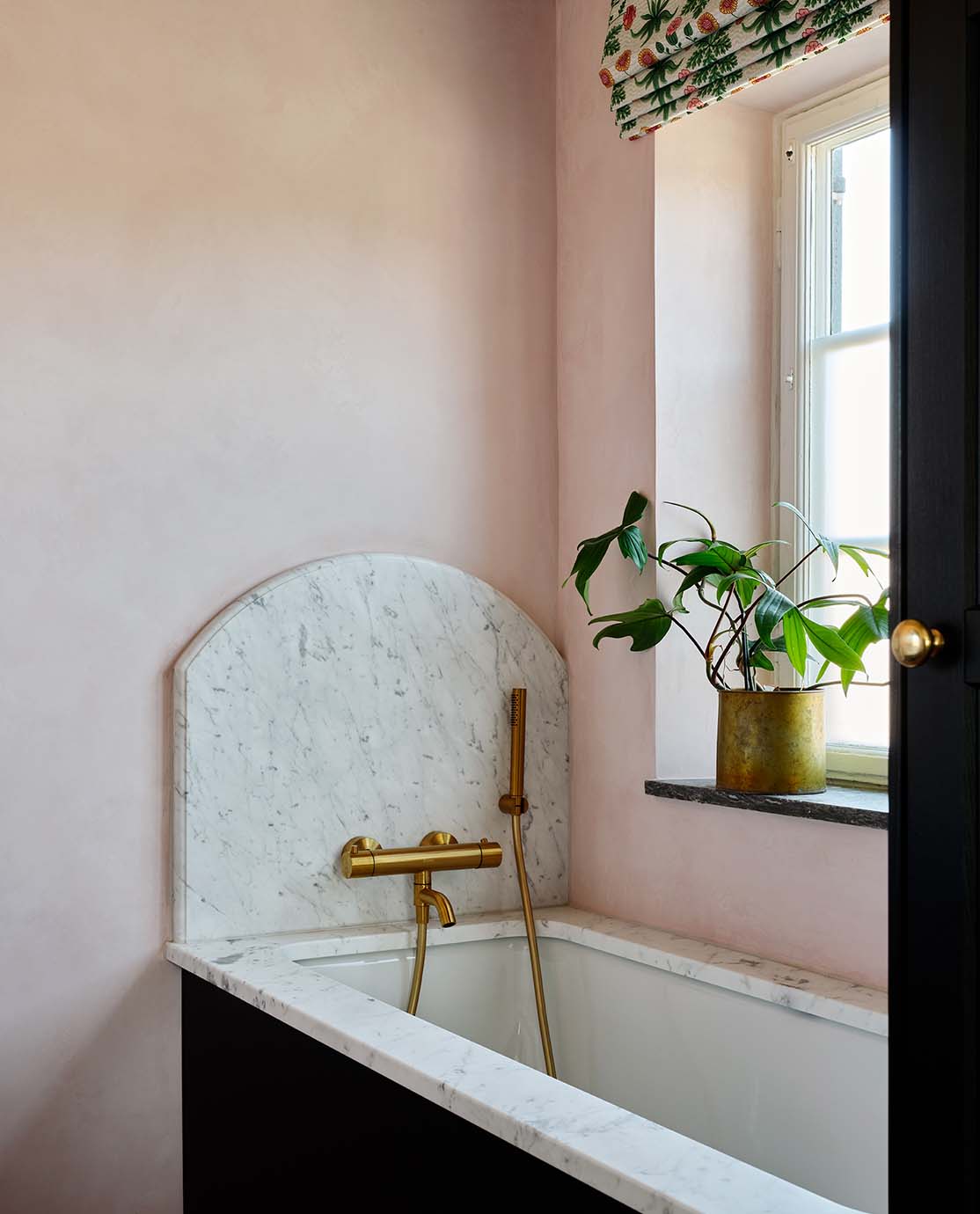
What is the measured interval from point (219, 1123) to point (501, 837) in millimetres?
695

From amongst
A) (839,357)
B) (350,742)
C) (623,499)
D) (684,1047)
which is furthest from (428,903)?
(839,357)

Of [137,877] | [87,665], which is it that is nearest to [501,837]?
[137,877]

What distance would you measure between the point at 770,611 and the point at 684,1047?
69 centimetres

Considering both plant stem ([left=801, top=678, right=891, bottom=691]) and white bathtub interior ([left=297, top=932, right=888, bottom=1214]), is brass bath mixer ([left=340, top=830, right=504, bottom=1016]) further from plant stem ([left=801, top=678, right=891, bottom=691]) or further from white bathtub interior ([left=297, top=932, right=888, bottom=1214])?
plant stem ([left=801, top=678, right=891, bottom=691])

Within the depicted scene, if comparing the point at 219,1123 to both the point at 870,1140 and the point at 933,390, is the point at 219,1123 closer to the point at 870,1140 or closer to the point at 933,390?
the point at 870,1140

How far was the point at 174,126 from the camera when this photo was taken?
205cm

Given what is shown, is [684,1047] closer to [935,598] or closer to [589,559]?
[589,559]

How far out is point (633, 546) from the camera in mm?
2109

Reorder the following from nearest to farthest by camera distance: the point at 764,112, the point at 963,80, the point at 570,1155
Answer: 1. the point at 963,80
2. the point at 570,1155
3. the point at 764,112

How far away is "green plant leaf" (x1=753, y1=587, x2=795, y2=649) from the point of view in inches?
74.7

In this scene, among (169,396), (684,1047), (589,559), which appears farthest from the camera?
(589,559)

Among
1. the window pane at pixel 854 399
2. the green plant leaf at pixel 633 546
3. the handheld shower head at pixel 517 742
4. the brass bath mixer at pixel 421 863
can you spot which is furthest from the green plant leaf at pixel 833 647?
the brass bath mixer at pixel 421 863

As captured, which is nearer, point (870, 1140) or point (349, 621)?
point (870, 1140)

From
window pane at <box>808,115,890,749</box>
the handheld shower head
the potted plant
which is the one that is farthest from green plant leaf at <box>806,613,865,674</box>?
the handheld shower head
